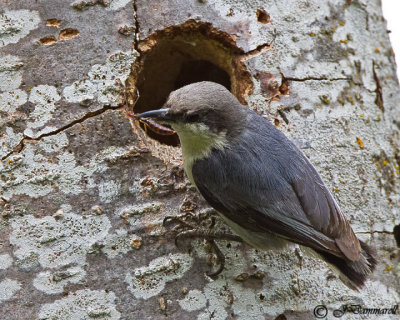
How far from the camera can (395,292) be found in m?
2.43

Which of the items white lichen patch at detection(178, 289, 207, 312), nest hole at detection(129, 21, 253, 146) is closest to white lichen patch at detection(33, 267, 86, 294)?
white lichen patch at detection(178, 289, 207, 312)

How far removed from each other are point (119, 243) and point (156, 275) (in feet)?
0.64

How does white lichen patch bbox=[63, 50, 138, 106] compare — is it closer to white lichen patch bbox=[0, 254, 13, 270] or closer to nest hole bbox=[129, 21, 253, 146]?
nest hole bbox=[129, 21, 253, 146]

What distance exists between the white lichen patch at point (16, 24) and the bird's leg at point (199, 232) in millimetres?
1018

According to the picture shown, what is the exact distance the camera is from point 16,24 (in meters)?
2.39

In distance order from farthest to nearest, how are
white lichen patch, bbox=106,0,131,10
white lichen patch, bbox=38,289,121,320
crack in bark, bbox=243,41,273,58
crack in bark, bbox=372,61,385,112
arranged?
1. crack in bark, bbox=372,61,385,112
2. crack in bark, bbox=243,41,273,58
3. white lichen patch, bbox=106,0,131,10
4. white lichen patch, bbox=38,289,121,320

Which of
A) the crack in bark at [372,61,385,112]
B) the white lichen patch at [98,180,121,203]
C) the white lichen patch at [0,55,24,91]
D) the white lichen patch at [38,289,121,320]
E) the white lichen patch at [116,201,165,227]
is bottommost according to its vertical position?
the white lichen patch at [38,289,121,320]

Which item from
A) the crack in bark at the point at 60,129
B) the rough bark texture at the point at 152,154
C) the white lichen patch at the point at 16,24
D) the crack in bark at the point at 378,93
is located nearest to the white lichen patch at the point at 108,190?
the rough bark texture at the point at 152,154

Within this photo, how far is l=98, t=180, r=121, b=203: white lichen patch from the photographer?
2.25 meters

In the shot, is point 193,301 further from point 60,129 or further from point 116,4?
point 116,4

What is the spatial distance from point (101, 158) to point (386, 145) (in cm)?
135

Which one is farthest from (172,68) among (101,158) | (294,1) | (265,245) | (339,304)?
(339,304)

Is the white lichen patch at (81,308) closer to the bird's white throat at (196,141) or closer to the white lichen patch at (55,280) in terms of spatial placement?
the white lichen patch at (55,280)

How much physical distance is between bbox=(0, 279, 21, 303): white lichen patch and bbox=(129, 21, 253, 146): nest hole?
0.97 m
